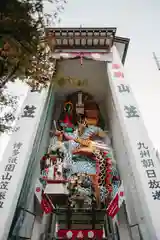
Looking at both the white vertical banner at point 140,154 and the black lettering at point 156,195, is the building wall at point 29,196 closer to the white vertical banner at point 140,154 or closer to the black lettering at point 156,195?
the white vertical banner at point 140,154

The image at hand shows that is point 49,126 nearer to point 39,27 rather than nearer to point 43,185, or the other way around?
point 43,185

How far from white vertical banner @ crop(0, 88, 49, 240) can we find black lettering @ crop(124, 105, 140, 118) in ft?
7.80

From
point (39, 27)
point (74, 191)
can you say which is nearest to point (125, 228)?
point (74, 191)

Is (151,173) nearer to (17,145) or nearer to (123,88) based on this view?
(123,88)

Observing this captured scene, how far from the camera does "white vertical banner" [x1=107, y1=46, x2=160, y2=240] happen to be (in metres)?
4.49

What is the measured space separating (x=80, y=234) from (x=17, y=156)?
2275 millimetres

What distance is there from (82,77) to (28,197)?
567 centimetres

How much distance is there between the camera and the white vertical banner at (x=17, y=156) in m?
4.56

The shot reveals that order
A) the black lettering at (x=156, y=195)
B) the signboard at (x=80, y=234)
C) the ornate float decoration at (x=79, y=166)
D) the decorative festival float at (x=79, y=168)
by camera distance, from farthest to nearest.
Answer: the ornate float decoration at (x=79, y=166)
the decorative festival float at (x=79, y=168)
the signboard at (x=80, y=234)
the black lettering at (x=156, y=195)

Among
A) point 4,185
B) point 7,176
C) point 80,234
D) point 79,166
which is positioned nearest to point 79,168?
point 79,166

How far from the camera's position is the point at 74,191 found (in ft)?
21.1

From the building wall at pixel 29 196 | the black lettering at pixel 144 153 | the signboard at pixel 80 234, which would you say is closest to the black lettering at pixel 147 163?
the black lettering at pixel 144 153

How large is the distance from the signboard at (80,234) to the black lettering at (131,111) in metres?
2.94

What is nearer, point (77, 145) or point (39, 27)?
point (39, 27)
